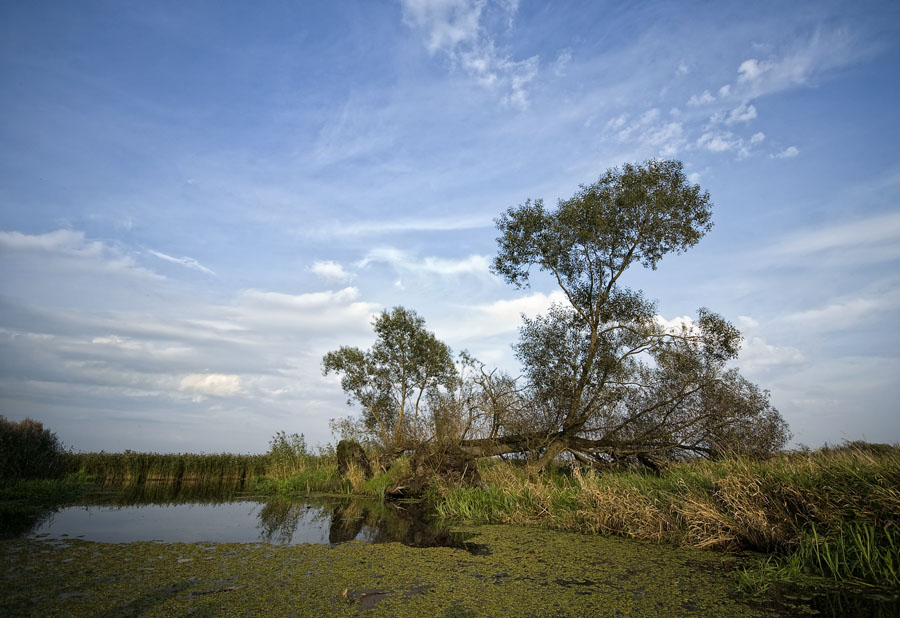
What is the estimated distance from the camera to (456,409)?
1688 centimetres

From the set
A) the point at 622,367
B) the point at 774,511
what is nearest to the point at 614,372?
the point at 622,367

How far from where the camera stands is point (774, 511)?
7.63 meters

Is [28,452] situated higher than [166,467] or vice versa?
[28,452]

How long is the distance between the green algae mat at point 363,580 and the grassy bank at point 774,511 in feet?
2.03

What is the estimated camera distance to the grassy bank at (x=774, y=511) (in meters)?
6.32

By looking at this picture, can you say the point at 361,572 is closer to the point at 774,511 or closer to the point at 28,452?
the point at 774,511

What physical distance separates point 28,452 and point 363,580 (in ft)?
53.9

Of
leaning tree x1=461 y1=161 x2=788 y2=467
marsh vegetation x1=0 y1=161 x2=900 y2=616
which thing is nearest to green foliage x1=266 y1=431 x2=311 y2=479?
marsh vegetation x1=0 y1=161 x2=900 y2=616

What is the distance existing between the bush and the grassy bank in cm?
1611

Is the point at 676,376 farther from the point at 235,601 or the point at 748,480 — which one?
the point at 235,601

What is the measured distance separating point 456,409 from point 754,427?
945 centimetres

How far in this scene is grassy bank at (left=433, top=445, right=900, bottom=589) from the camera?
6324 millimetres

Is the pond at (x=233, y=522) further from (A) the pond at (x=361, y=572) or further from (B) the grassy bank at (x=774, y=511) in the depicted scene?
(B) the grassy bank at (x=774, y=511)

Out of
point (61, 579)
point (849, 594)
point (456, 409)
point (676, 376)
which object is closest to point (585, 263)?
point (676, 376)
